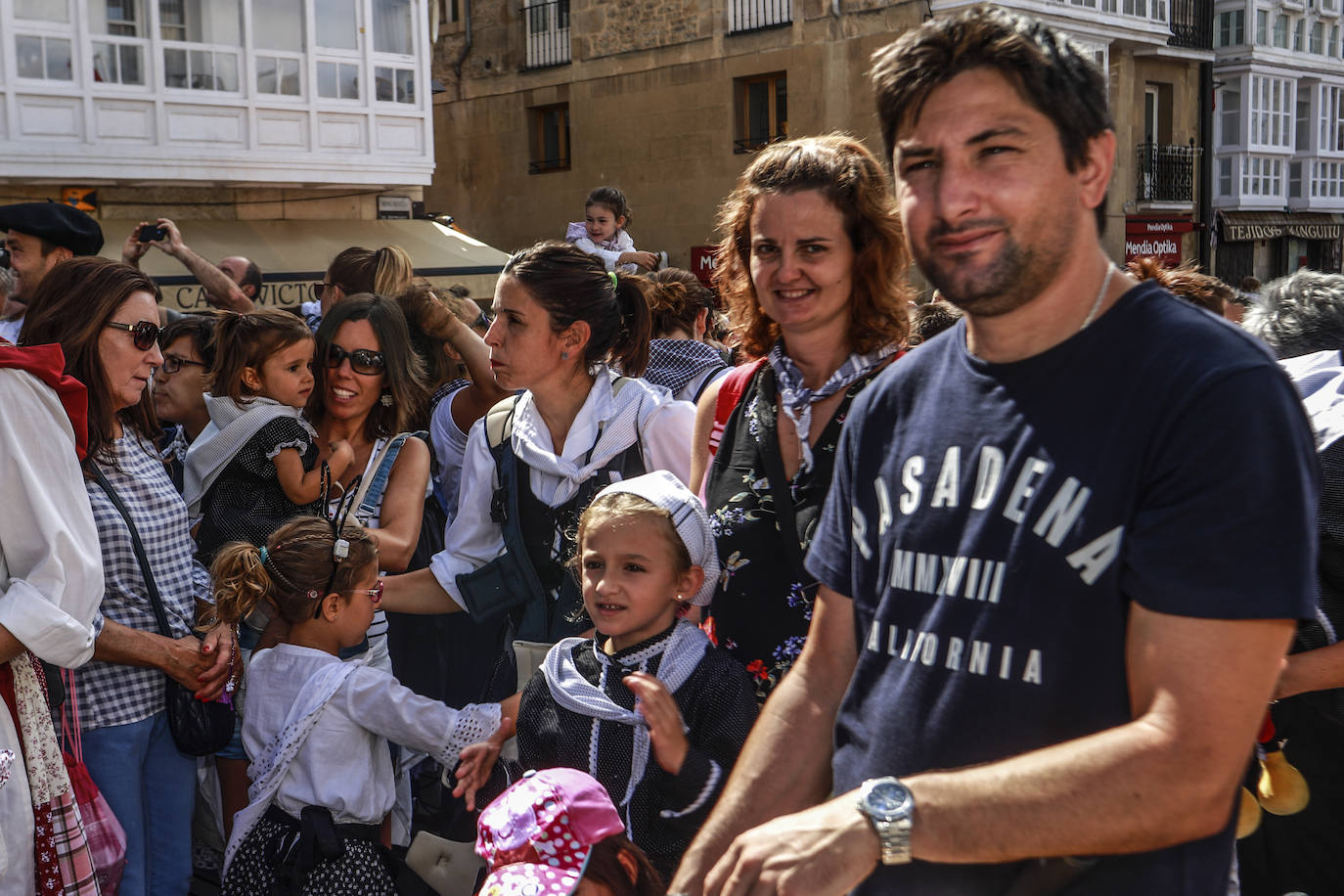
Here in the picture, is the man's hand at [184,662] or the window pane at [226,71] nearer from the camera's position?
the man's hand at [184,662]

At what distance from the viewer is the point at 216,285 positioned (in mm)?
7285

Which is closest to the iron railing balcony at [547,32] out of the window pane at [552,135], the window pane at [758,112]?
the window pane at [552,135]

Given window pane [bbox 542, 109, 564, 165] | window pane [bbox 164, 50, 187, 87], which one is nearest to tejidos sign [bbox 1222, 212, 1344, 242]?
window pane [bbox 542, 109, 564, 165]

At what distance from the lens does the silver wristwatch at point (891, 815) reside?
1.53 metres

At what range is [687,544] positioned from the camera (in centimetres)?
293

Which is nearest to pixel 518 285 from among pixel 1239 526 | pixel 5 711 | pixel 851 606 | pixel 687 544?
pixel 687 544

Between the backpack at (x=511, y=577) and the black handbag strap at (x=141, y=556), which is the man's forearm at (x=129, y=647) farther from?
the backpack at (x=511, y=577)

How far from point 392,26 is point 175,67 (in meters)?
3.36

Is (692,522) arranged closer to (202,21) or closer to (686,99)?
(202,21)

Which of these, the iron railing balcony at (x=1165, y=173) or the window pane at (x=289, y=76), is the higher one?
the window pane at (x=289, y=76)

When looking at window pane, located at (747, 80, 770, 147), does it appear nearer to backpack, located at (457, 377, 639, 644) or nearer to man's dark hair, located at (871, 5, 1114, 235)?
backpack, located at (457, 377, 639, 644)

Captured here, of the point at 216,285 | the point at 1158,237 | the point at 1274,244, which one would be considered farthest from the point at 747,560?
the point at 1274,244

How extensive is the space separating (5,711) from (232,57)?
15.3m

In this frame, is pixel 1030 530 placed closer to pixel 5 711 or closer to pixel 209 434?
pixel 5 711
